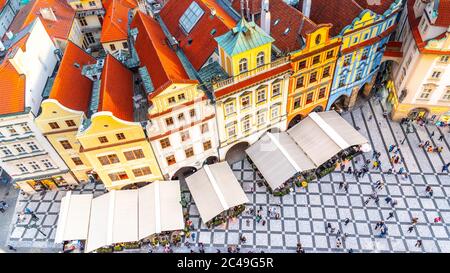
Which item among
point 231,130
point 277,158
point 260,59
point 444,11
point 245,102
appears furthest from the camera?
point 277,158

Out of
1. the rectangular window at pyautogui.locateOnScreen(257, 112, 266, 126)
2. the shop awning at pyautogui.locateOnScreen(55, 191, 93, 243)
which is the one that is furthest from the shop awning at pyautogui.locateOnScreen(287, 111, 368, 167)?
the shop awning at pyautogui.locateOnScreen(55, 191, 93, 243)

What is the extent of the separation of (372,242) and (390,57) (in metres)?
28.3

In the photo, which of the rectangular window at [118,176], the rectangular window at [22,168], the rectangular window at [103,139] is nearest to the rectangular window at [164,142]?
the rectangular window at [103,139]

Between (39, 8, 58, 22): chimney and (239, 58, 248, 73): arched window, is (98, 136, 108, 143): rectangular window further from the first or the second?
(39, 8, 58, 22): chimney

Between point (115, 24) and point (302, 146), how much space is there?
1317 inches

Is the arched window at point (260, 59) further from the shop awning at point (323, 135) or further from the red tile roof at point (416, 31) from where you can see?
the red tile roof at point (416, 31)

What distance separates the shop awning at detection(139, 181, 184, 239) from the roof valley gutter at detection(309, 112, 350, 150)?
21.8 metres

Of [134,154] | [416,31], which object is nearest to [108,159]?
[134,154]

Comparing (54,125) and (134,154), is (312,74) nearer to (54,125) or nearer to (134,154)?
(134,154)

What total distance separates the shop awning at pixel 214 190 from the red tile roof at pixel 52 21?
29.7 meters

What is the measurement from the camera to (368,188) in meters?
49.0

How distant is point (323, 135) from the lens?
166 ft

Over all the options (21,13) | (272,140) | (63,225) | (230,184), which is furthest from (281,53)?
(21,13)

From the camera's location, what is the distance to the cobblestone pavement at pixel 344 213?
4397 centimetres
